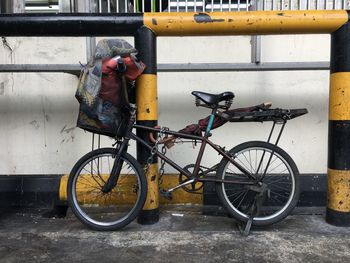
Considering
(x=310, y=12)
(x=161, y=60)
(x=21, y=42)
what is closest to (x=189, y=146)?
(x=161, y=60)

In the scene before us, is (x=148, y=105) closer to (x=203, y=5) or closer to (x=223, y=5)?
(x=203, y=5)

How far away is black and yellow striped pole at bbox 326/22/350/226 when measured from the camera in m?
3.41

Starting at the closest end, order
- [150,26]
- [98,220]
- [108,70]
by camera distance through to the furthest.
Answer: [108,70] < [150,26] < [98,220]

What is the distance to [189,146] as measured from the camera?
4.57m

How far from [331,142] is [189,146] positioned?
1611 millimetres

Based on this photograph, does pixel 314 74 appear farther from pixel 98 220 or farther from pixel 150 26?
pixel 98 220

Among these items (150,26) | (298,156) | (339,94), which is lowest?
(298,156)

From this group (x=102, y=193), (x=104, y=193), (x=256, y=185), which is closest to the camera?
(x=256, y=185)

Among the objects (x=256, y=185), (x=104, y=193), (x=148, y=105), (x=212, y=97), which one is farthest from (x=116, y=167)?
(x=256, y=185)

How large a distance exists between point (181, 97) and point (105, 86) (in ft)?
4.63

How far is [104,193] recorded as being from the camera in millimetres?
3705

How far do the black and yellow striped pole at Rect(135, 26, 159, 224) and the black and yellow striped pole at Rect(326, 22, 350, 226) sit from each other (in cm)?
160

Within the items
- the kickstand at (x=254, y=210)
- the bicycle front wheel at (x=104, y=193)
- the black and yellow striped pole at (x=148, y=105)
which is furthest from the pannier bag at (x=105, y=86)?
the kickstand at (x=254, y=210)

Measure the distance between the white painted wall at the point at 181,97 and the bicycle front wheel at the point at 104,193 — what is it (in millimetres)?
671
